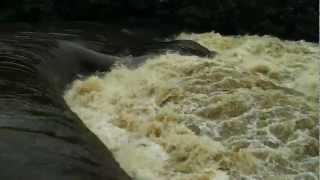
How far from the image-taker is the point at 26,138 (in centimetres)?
514

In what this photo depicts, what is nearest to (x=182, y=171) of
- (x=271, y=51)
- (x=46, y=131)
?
(x=46, y=131)

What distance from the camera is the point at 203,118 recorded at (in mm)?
7727

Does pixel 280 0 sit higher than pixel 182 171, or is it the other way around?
pixel 280 0

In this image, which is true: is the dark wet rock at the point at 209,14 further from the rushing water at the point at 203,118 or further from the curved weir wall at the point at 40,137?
the curved weir wall at the point at 40,137

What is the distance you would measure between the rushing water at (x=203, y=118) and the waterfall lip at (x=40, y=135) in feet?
2.08

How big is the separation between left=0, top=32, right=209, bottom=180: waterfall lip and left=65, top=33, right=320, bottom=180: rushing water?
633mm

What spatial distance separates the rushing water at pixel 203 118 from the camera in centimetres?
627

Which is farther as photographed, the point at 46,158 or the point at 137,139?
the point at 137,139

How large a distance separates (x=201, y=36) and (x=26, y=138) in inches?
417

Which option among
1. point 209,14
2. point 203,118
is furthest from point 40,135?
point 209,14

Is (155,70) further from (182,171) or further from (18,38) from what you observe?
(182,171)

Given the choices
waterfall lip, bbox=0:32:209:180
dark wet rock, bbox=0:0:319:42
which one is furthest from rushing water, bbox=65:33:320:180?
dark wet rock, bbox=0:0:319:42

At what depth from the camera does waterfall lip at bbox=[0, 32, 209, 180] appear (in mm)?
4621

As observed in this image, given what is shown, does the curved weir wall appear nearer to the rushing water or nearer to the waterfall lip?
the waterfall lip
